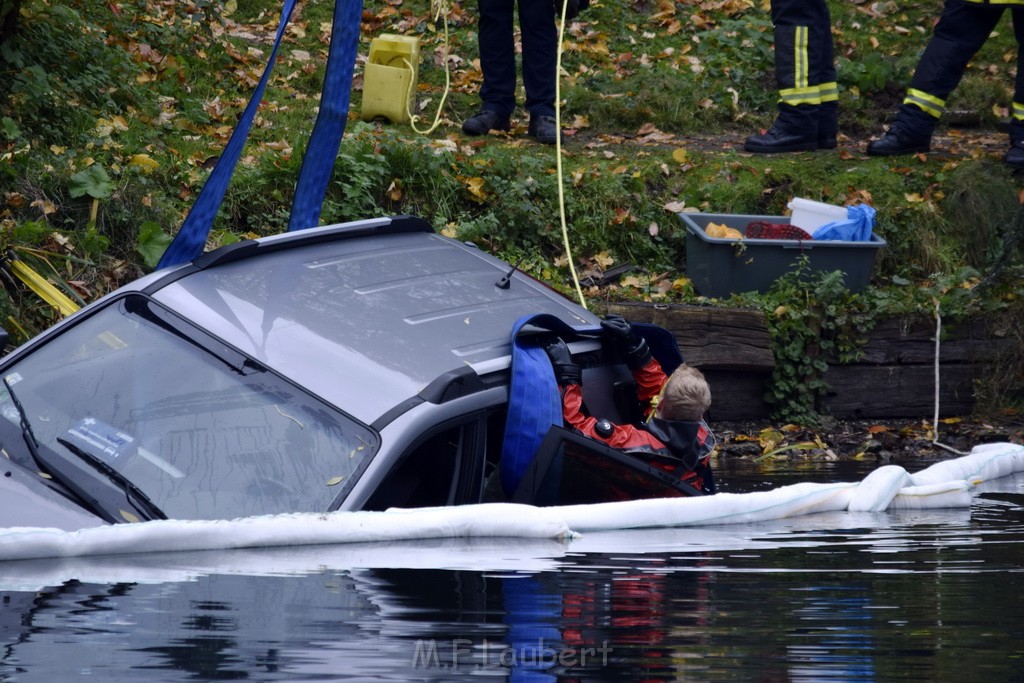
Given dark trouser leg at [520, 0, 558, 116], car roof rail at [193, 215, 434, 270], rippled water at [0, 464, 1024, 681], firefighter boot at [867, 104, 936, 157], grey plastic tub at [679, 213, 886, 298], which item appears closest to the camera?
rippled water at [0, 464, 1024, 681]

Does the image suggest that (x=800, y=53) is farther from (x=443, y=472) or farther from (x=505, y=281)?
(x=443, y=472)

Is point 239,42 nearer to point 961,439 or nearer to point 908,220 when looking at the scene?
point 908,220

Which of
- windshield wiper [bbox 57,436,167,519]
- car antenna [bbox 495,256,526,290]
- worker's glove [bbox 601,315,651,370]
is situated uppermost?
car antenna [bbox 495,256,526,290]

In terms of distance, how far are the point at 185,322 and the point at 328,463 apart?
739 mm

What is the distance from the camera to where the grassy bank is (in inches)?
277

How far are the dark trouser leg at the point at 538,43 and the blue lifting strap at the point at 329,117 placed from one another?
2.96 m

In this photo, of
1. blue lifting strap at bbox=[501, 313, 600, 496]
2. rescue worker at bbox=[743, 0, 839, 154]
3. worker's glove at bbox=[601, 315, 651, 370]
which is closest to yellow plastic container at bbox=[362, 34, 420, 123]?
rescue worker at bbox=[743, 0, 839, 154]

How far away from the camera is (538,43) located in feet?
28.2

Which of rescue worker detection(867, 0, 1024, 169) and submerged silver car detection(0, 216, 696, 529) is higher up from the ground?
rescue worker detection(867, 0, 1024, 169)

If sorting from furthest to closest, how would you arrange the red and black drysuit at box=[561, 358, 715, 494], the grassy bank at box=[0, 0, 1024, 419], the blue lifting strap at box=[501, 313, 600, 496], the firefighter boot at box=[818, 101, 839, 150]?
the firefighter boot at box=[818, 101, 839, 150] < the grassy bank at box=[0, 0, 1024, 419] < the red and black drysuit at box=[561, 358, 715, 494] < the blue lifting strap at box=[501, 313, 600, 496]

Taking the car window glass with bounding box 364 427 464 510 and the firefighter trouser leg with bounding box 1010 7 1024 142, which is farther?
Result: the firefighter trouser leg with bounding box 1010 7 1024 142

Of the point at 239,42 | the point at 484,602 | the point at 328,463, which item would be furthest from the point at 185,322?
the point at 239,42

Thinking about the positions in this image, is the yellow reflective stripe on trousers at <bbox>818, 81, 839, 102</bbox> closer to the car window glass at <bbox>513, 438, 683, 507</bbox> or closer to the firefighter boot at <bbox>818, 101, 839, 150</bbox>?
the firefighter boot at <bbox>818, 101, 839, 150</bbox>

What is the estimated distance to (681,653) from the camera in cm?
269
